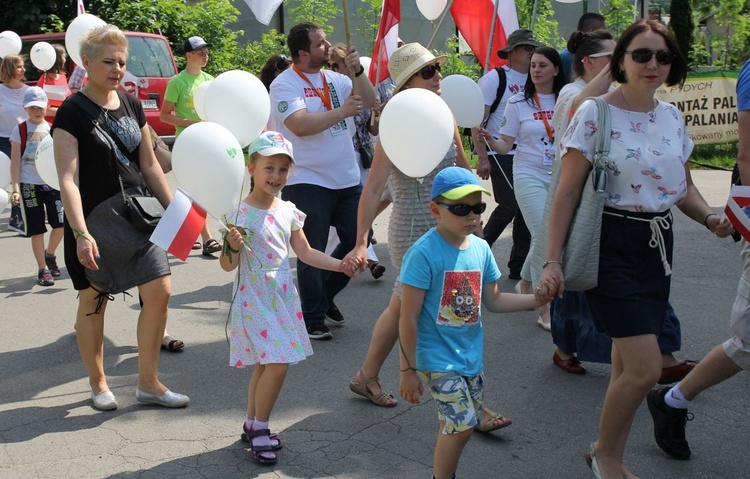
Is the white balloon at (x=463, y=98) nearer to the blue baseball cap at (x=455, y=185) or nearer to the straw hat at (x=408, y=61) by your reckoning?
the straw hat at (x=408, y=61)

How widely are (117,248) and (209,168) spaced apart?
93 centimetres

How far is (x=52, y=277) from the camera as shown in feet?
25.7

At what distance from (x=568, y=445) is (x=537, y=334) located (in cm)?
179

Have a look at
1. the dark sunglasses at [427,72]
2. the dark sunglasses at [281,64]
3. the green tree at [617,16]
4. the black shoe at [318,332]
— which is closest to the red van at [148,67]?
the dark sunglasses at [281,64]

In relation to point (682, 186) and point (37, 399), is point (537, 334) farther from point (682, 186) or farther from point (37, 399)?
point (37, 399)

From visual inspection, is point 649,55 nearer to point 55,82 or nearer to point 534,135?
point 534,135

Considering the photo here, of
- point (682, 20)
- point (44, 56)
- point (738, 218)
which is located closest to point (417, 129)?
point (738, 218)

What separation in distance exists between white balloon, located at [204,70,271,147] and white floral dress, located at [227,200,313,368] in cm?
53

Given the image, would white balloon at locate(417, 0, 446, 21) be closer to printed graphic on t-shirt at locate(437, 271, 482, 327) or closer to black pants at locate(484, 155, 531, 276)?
black pants at locate(484, 155, 531, 276)

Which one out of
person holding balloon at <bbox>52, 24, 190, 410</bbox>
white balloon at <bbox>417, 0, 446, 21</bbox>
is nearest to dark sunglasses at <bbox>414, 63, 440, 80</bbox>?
person holding balloon at <bbox>52, 24, 190, 410</bbox>

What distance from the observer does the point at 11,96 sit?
920 centimetres

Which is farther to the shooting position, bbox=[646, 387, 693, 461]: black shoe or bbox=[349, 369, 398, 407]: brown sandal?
bbox=[349, 369, 398, 407]: brown sandal

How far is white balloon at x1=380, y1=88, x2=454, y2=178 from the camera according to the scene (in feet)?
13.2

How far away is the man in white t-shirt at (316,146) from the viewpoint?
5.74 m
